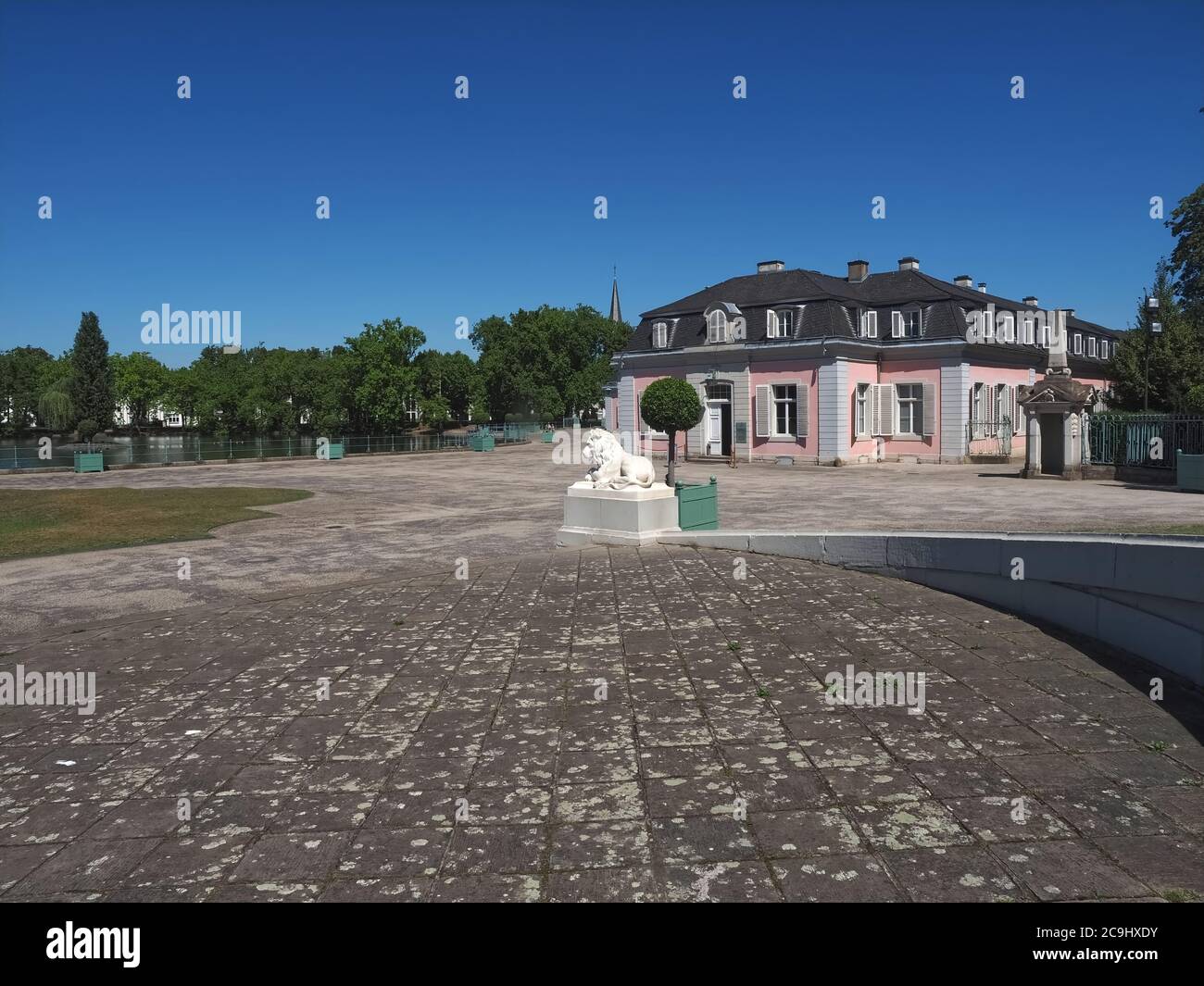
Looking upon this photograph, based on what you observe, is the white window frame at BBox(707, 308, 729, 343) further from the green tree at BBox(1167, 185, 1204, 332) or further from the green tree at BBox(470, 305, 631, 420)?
the green tree at BBox(470, 305, 631, 420)

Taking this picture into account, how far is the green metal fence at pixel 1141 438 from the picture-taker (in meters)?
23.2

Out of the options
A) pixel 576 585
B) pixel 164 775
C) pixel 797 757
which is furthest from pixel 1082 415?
pixel 164 775

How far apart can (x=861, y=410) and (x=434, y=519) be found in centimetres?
2359

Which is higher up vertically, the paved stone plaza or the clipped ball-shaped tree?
the clipped ball-shaped tree

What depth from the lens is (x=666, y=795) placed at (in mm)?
4539

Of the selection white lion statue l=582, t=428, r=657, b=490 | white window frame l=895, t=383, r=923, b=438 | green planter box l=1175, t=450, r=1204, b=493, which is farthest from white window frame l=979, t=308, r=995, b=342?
white lion statue l=582, t=428, r=657, b=490

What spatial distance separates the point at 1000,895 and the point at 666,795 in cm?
160

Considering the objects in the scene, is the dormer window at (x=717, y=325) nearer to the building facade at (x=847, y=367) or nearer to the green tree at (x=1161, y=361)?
the building facade at (x=847, y=367)

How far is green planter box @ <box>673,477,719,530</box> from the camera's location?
1317cm

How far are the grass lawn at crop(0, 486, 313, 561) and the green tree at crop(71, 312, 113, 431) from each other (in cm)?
7267

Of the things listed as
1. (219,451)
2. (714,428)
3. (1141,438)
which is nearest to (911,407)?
(714,428)

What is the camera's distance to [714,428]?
3991cm
